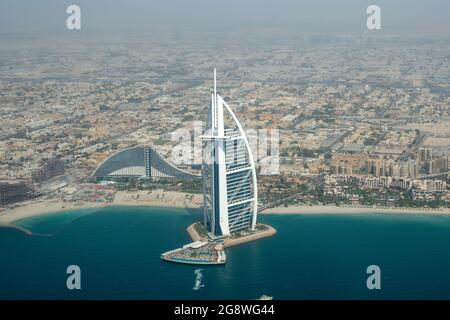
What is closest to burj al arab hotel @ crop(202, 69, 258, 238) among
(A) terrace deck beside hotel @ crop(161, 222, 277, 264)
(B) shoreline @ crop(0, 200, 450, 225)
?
(A) terrace deck beside hotel @ crop(161, 222, 277, 264)

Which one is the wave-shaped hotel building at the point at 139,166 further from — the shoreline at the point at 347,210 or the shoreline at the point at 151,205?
the shoreline at the point at 347,210

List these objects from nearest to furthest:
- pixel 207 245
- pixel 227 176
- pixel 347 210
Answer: pixel 207 245 < pixel 227 176 < pixel 347 210

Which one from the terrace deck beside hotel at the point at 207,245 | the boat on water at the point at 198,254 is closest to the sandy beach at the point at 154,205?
the terrace deck beside hotel at the point at 207,245

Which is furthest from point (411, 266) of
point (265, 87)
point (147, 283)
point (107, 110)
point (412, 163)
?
point (265, 87)

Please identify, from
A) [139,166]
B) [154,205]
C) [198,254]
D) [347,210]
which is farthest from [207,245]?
[139,166]

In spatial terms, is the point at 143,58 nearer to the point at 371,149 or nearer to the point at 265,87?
the point at 265,87

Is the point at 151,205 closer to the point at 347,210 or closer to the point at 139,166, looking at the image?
the point at 139,166

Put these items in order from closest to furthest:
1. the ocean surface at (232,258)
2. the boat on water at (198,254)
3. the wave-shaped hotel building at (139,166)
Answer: the ocean surface at (232,258) → the boat on water at (198,254) → the wave-shaped hotel building at (139,166)
